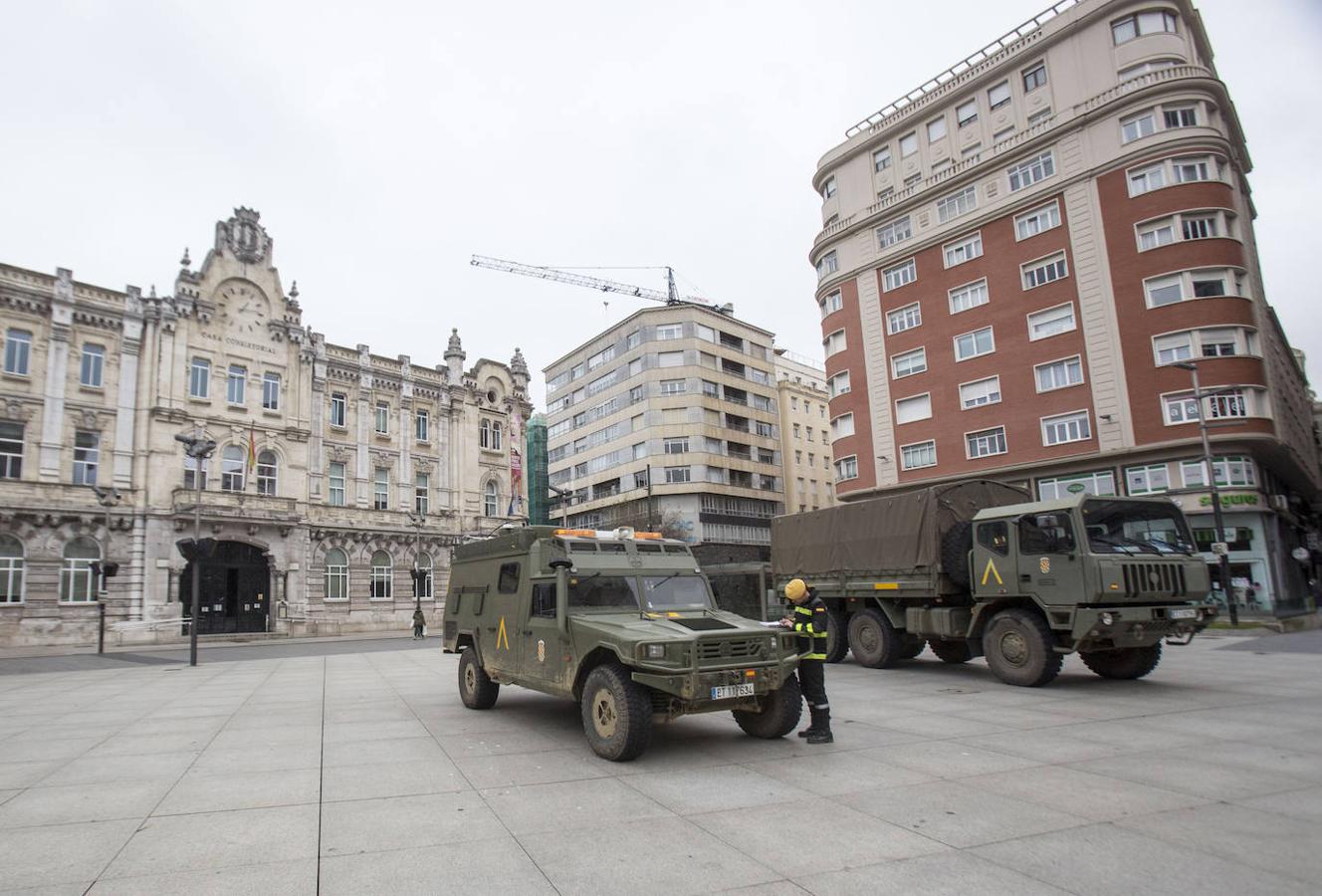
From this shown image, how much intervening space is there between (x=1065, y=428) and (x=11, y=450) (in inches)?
1721

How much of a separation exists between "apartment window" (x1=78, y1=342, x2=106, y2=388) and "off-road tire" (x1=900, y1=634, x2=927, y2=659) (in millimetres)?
35960

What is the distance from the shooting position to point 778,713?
824 cm

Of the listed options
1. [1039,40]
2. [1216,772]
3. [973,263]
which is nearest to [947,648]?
[1216,772]

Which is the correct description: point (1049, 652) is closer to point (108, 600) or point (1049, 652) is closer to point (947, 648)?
point (947, 648)

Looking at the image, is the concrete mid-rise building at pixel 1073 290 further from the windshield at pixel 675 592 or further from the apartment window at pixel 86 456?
the apartment window at pixel 86 456

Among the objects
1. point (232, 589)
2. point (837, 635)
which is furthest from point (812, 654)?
point (232, 589)

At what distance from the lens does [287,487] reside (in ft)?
128

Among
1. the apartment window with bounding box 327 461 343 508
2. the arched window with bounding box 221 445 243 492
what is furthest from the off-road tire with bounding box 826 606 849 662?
the apartment window with bounding box 327 461 343 508

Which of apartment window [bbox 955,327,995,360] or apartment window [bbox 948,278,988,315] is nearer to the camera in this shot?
apartment window [bbox 955,327,995,360]

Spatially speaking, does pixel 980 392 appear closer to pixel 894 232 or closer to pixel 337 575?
pixel 894 232

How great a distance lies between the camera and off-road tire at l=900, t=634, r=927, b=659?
1442 centimetres

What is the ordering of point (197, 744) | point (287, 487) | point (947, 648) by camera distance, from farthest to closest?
1. point (287, 487)
2. point (947, 648)
3. point (197, 744)

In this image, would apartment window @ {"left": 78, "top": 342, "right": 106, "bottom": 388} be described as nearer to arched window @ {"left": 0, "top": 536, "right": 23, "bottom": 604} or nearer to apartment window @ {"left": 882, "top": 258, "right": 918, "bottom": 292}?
arched window @ {"left": 0, "top": 536, "right": 23, "bottom": 604}

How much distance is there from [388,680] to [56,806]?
9086 mm
